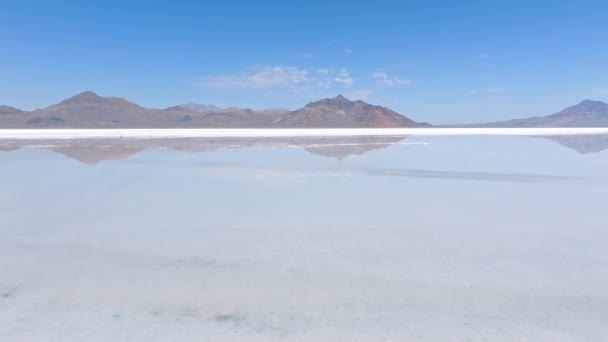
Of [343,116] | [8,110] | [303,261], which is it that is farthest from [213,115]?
[303,261]

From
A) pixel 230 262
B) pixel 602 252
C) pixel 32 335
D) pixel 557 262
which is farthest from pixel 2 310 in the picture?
pixel 602 252

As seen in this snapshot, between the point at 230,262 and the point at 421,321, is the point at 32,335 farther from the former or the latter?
the point at 421,321

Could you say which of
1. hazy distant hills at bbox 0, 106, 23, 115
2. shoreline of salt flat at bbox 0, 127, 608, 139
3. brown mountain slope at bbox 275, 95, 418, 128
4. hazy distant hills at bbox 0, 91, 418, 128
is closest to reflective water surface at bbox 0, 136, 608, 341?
shoreline of salt flat at bbox 0, 127, 608, 139

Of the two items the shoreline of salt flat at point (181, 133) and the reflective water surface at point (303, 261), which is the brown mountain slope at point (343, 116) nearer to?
the shoreline of salt flat at point (181, 133)

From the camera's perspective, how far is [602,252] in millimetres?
4730

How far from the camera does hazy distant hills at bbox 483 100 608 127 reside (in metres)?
99.5

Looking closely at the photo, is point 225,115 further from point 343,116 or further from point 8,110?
point 8,110

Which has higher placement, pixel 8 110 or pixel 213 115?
pixel 8 110

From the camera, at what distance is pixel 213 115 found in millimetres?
83562

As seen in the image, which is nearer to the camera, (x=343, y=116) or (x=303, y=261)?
(x=303, y=261)

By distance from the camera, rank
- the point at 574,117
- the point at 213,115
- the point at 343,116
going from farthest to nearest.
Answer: the point at 574,117 < the point at 343,116 < the point at 213,115

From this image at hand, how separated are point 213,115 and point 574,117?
78049 millimetres

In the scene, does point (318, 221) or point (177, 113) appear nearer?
point (318, 221)

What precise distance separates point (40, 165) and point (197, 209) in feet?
23.7
